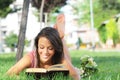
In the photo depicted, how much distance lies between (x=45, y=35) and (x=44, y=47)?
0.12 m

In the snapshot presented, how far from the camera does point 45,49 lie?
4.57 meters

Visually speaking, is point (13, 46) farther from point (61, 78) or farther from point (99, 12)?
point (61, 78)

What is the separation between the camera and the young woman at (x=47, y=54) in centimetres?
456

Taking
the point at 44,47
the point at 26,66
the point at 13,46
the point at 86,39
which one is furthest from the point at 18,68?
the point at 86,39

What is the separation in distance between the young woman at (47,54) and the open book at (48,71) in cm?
11

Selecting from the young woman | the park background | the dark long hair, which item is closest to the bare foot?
the young woman

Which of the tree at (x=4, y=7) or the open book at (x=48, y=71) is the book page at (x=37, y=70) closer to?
the open book at (x=48, y=71)

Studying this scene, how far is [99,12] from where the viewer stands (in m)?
68.1

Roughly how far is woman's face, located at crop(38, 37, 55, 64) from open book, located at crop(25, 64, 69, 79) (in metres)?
0.13

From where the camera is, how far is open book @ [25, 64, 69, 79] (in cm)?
440

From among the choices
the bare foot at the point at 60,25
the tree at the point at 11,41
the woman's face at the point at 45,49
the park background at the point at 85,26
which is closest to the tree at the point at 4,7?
the park background at the point at 85,26

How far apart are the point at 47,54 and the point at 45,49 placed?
0.06 metres

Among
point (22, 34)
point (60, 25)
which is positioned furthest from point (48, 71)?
point (22, 34)

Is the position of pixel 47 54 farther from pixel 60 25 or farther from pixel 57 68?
pixel 60 25
